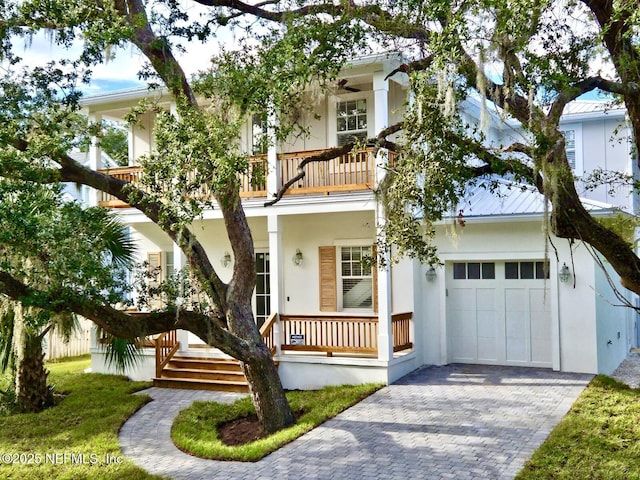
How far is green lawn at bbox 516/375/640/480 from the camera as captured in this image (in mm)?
6910

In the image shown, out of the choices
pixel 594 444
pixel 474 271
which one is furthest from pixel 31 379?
pixel 594 444

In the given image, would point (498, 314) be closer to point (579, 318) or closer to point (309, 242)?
point (579, 318)

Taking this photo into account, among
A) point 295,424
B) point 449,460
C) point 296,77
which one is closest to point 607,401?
point 449,460

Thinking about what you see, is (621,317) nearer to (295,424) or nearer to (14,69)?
(295,424)

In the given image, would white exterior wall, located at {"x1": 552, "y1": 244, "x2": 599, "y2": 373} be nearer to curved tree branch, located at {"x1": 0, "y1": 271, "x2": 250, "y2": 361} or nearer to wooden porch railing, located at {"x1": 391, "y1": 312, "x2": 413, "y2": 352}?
wooden porch railing, located at {"x1": 391, "y1": 312, "x2": 413, "y2": 352}

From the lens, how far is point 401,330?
485 inches

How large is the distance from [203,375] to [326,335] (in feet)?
8.46

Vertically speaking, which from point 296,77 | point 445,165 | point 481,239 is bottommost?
point 481,239

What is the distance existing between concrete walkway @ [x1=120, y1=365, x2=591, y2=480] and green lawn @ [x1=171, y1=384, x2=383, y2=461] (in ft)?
0.50

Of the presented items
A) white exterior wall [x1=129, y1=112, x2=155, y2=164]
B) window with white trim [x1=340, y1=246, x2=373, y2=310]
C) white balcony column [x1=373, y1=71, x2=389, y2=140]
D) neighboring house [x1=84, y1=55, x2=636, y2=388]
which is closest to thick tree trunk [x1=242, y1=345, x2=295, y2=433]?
neighboring house [x1=84, y1=55, x2=636, y2=388]

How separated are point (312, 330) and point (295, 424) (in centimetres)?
403

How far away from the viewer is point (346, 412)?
9.77 metres

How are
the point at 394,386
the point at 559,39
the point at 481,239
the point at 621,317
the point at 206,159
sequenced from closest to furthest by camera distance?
the point at 206,159 < the point at 559,39 < the point at 394,386 < the point at 481,239 < the point at 621,317

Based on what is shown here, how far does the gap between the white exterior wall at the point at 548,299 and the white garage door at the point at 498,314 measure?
0.78 feet
